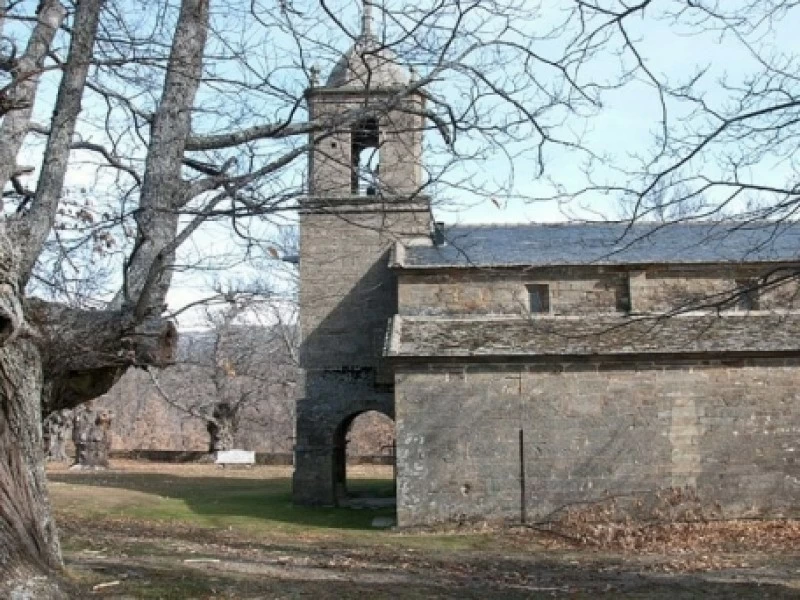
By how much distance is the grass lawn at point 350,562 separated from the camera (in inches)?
317

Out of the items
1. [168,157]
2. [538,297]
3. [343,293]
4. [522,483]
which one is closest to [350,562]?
[168,157]

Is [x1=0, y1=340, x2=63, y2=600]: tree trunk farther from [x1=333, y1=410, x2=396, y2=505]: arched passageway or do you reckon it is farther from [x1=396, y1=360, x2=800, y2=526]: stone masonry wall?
[x1=333, y1=410, x2=396, y2=505]: arched passageway

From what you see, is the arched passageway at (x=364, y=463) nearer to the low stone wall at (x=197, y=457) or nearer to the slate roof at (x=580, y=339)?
the low stone wall at (x=197, y=457)

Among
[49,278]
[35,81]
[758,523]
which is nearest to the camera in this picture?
[35,81]

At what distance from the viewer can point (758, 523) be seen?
1567 cm

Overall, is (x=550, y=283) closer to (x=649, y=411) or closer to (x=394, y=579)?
(x=649, y=411)

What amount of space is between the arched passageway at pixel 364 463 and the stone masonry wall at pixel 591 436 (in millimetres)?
5806

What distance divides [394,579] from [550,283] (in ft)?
42.6

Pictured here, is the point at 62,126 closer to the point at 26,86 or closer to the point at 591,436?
the point at 26,86

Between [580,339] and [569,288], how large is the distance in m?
4.55

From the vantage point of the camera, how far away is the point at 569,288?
2117cm

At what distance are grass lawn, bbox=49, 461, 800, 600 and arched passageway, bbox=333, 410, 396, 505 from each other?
261cm

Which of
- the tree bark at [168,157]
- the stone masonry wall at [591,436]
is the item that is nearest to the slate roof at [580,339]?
the stone masonry wall at [591,436]

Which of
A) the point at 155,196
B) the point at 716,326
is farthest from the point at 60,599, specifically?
the point at 716,326
